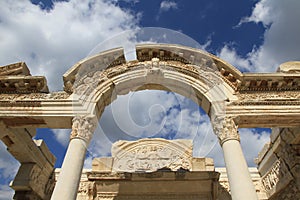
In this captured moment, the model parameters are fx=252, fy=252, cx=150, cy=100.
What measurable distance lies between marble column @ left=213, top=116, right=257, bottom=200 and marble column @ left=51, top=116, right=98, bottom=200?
4128 mm

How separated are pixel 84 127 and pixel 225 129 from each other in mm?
4437

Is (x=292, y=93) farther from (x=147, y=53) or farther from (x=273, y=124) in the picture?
(x=147, y=53)

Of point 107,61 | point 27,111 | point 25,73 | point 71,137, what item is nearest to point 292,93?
point 107,61

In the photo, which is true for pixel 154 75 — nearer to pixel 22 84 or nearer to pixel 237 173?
pixel 237 173

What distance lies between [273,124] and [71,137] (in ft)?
22.7

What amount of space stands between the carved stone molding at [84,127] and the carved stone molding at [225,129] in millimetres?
3996

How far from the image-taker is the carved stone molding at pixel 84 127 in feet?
25.5

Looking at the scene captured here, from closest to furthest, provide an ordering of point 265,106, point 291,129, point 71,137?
point 71,137
point 265,106
point 291,129

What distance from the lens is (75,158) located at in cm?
719

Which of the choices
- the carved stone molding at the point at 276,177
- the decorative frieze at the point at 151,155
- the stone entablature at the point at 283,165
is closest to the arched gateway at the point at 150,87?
the stone entablature at the point at 283,165

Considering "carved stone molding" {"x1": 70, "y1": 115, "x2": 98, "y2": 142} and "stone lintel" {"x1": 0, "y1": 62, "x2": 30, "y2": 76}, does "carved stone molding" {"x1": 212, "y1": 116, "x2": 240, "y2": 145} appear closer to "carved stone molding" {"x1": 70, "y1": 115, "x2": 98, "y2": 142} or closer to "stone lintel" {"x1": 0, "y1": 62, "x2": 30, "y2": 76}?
"carved stone molding" {"x1": 70, "y1": 115, "x2": 98, "y2": 142}

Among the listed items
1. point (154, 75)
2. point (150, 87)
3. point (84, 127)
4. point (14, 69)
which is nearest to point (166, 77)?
point (154, 75)

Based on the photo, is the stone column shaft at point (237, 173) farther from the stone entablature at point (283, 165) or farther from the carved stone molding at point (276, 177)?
the carved stone molding at point (276, 177)

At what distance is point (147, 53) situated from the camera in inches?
396
